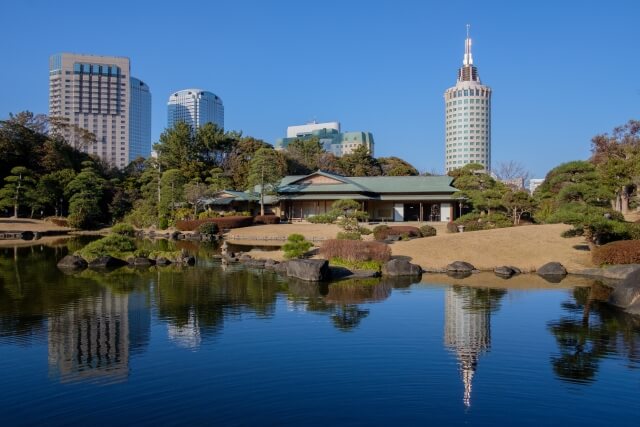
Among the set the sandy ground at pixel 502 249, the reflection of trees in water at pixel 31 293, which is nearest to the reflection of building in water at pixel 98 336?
the reflection of trees in water at pixel 31 293

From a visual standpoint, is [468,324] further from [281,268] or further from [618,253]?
[618,253]

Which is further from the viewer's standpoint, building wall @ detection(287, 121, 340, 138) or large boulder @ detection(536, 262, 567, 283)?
building wall @ detection(287, 121, 340, 138)

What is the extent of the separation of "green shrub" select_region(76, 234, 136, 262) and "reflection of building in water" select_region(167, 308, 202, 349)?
35.2 ft

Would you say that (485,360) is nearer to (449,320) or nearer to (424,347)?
(424,347)

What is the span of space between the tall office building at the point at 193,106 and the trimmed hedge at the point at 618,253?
166 metres

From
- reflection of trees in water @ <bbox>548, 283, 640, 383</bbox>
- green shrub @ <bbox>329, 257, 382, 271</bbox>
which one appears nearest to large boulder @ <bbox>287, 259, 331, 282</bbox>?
green shrub @ <bbox>329, 257, 382, 271</bbox>

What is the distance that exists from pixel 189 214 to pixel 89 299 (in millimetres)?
28108

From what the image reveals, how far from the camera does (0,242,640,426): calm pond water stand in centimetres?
639

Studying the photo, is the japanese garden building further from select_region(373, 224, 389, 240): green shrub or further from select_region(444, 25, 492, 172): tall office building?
select_region(444, 25, 492, 172): tall office building

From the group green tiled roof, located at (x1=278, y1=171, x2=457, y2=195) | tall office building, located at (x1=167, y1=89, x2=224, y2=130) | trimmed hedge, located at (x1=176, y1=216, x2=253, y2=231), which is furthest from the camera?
tall office building, located at (x1=167, y1=89, x2=224, y2=130)

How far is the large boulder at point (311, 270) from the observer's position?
16672 mm

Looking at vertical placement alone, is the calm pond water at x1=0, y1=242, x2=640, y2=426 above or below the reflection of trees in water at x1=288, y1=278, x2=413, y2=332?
below

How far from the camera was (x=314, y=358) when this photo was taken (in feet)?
27.7

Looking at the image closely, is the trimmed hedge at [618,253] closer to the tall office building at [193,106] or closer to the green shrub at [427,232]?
the green shrub at [427,232]
